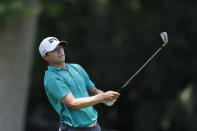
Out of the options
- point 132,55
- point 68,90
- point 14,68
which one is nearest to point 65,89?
point 68,90

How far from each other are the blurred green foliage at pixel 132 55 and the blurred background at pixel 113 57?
0.09ft

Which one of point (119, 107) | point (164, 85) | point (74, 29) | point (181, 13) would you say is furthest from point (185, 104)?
point (74, 29)

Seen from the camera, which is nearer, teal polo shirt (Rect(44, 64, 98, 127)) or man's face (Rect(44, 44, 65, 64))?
teal polo shirt (Rect(44, 64, 98, 127))

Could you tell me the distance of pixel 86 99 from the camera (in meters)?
4.03

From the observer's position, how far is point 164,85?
42.4 feet

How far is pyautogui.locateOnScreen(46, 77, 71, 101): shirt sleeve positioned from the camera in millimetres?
4094

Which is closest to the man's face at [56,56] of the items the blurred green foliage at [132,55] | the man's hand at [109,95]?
the man's hand at [109,95]

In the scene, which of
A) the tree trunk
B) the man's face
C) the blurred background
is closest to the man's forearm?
the man's face

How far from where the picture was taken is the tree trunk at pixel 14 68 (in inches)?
406

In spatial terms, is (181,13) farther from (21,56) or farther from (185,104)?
(21,56)

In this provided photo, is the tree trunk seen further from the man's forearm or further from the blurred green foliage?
the man's forearm

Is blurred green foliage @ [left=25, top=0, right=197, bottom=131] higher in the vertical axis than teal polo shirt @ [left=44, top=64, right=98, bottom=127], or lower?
lower

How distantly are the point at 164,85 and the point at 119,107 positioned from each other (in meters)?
2.61

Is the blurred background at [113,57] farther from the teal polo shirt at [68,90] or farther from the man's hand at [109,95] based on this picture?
the man's hand at [109,95]
